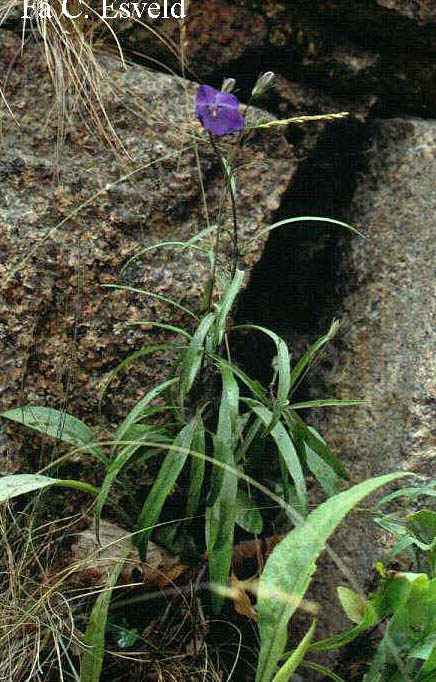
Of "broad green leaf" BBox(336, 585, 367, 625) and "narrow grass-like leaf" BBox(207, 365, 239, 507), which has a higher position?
"narrow grass-like leaf" BBox(207, 365, 239, 507)

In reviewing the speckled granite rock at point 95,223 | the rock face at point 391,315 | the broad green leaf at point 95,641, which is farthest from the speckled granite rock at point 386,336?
the broad green leaf at point 95,641

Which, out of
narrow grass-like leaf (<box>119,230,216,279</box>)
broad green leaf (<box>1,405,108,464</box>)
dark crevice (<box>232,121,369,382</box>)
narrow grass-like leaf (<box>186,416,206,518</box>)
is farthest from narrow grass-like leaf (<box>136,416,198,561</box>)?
dark crevice (<box>232,121,369,382</box>)

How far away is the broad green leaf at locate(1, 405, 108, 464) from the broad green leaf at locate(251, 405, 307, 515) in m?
0.28

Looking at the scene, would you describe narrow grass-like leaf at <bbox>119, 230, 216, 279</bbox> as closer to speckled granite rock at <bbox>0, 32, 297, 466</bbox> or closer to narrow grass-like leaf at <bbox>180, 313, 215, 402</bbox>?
speckled granite rock at <bbox>0, 32, 297, 466</bbox>

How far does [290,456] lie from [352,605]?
0.24 meters

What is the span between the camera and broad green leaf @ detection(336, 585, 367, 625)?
1250 millimetres

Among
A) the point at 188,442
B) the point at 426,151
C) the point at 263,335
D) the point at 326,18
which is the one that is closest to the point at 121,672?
the point at 188,442

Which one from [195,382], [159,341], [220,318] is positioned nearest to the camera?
[220,318]

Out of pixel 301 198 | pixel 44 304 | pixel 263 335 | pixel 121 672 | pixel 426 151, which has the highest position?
pixel 426 151

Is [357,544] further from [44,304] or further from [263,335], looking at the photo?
[44,304]

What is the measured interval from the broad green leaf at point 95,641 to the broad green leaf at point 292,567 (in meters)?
0.25

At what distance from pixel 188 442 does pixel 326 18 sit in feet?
3.23

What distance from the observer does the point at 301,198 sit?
1.85 metres

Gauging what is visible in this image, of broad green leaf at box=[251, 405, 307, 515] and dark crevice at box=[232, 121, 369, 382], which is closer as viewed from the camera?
broad green leaf at box=[251, 405, 307, 515]
